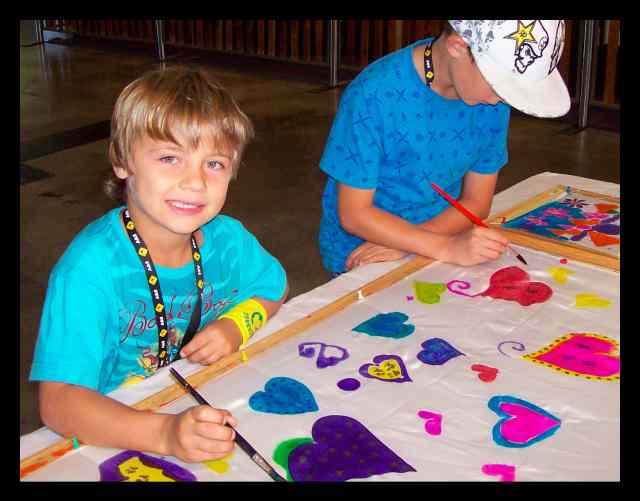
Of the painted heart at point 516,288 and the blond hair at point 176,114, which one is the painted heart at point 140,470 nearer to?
the blond hair at point 176,114

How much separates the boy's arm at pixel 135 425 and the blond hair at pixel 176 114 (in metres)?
0.38

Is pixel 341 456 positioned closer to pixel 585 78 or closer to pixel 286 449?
pixel 286 449

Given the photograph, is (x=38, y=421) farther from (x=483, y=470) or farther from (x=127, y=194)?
(x=483, y=470)

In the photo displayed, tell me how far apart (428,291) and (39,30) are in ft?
25.9

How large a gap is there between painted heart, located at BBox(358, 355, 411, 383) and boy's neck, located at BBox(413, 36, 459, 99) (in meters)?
0.66

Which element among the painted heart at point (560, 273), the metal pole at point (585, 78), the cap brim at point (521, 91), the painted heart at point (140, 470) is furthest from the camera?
the metal pole at point (585, 78)

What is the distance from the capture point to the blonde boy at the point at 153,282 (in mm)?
1021

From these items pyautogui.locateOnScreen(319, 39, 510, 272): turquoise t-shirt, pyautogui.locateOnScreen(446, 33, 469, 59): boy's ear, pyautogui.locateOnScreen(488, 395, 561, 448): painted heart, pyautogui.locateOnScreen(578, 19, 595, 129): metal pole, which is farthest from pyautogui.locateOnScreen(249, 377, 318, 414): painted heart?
pyautogui.locateOnScreen(578, 19, 595, 129): metal pole

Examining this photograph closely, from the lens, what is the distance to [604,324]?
132 cm

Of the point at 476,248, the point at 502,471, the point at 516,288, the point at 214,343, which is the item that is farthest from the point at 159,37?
the point at 502,471

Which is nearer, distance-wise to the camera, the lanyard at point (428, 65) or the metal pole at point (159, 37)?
the lanyard at point (428, 65)

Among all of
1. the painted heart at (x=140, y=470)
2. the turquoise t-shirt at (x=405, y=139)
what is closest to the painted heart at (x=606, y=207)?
the turquoise t-shirt at (x=405, y=139)

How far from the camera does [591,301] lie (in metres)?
1.40
